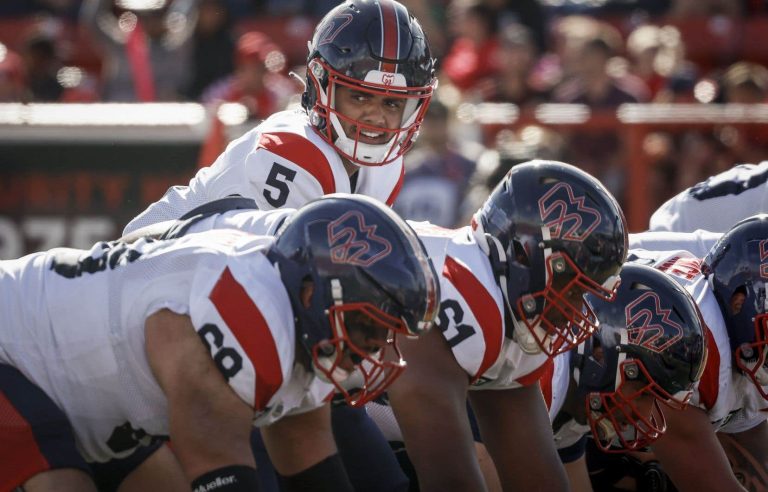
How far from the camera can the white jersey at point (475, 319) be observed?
3.66m

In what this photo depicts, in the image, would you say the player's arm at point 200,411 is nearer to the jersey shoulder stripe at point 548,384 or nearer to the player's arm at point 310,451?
the player's arm at point 310,451

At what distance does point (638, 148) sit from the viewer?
8188 millimetres

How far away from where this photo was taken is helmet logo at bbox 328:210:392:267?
3.18 m

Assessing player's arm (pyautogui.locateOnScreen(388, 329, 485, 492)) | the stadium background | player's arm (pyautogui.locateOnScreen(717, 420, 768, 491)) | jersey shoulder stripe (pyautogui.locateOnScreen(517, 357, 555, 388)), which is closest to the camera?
player's arm (pyautogui.locateOnScreen(388, 329, 485, 492))

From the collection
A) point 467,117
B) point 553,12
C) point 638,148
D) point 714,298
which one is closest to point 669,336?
point 714,298

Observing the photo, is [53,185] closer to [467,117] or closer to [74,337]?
[467,117]

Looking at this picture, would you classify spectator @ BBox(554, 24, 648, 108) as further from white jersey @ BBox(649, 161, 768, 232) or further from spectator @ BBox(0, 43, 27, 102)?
spectator @ BBox(0, 43, 27, 102)

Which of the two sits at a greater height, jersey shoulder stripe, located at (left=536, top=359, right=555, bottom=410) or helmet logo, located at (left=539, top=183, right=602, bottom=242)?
helmet logo, located at (left=539, top=183, right=602, bottom=242)

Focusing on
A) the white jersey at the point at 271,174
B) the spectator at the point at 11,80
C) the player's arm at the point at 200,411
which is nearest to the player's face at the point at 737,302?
the white jersey at the point at 271,174

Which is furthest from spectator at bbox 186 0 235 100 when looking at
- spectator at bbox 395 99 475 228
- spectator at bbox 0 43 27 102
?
spectator at bbox 395 99 475 228

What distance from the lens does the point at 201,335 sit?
309 centimetres

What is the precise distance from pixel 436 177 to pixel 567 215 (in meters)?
4.77

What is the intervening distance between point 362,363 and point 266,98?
6.07 metres

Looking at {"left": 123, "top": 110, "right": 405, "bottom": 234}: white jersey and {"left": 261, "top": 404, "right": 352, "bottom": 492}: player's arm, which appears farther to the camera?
{"left": 123, "top": 110, "right": 405, "bottom": 234}: white jersey
